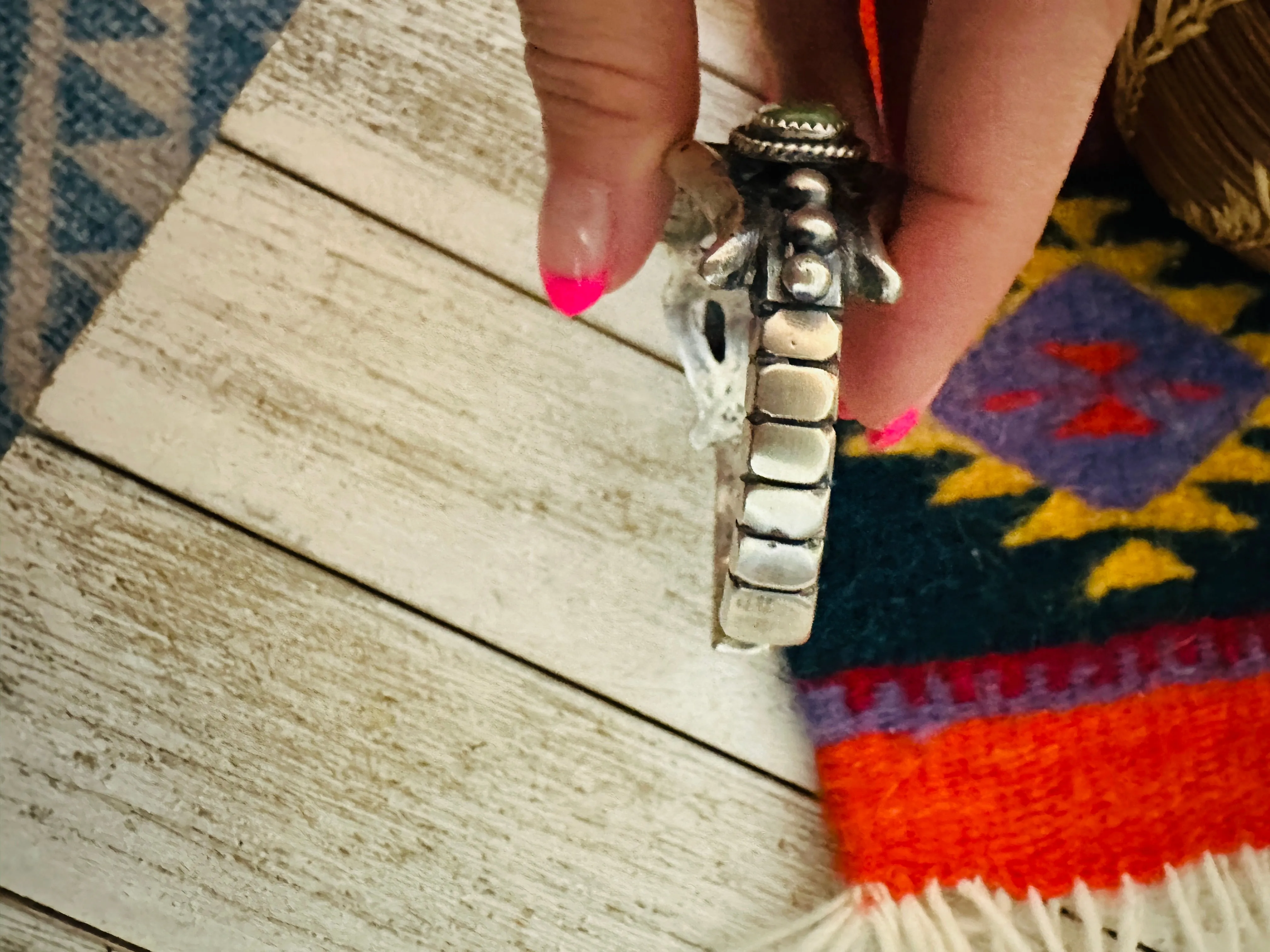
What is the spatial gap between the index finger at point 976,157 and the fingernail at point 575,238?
71mm

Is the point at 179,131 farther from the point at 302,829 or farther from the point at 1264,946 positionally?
the point at 1264,946

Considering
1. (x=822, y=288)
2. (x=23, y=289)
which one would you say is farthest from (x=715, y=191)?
(x=23, y=289)

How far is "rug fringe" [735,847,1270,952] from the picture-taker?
0.31 m

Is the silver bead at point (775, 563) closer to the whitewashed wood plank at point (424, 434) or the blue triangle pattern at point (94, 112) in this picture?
the whitewashed wood plank at point (424, 434)

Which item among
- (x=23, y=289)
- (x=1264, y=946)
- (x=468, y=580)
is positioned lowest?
(x=1264, y=946)

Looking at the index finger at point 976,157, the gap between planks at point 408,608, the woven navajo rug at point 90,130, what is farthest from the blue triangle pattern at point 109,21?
the index finger at point 976,157

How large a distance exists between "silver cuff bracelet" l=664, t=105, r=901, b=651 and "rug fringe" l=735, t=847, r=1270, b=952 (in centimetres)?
12

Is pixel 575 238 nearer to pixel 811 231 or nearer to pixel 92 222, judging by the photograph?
pixel 811 231

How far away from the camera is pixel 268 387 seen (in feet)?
1.07

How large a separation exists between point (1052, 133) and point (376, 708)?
0.24 m

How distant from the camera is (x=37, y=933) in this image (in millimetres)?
294

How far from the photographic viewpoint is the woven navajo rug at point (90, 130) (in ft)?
1.21

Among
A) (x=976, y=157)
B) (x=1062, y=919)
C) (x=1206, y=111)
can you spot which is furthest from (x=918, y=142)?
(x=1062, y=919)

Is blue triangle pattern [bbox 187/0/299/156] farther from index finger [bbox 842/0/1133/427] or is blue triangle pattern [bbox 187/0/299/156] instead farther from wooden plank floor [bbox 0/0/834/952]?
index finger [bbox 842/0/1133/427]
